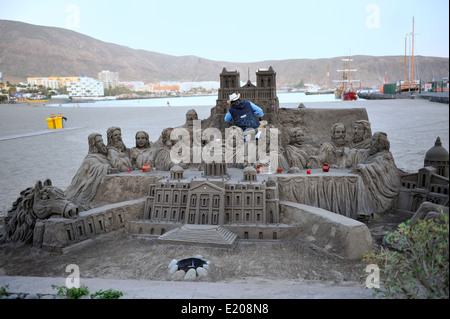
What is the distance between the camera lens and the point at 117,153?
679 inches

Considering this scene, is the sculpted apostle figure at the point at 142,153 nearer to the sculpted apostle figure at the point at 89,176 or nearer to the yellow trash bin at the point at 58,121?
the sculpted apostle figure at the point at 89,176

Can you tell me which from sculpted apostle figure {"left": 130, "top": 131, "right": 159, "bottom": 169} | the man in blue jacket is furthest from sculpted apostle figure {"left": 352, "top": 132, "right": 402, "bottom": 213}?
sculpted apostle figure {"left": 130, "top": 131, "right": 159, "bottom": 169}

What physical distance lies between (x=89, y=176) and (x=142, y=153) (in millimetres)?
2514

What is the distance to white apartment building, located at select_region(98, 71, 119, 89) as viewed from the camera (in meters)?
54.6

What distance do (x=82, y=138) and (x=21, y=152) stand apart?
22.3 feet

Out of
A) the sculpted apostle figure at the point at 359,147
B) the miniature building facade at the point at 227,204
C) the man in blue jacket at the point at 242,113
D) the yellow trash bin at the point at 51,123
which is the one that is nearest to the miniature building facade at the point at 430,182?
the sculpted apostle figure at the point at 359,147

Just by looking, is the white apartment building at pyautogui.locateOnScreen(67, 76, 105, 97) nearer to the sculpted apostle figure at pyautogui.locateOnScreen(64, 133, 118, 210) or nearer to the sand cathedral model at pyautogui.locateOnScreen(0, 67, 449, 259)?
the sculpted apostle figure at pyautogui.locateOnScreen(64, 133, 118, 210)

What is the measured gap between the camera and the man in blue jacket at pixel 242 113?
61.6 ft

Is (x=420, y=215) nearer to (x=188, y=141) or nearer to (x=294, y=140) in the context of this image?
(x=294, y=140)

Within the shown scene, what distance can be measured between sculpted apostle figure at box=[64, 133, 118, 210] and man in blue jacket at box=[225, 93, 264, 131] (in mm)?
5943

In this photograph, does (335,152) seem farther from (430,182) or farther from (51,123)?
(51,123)

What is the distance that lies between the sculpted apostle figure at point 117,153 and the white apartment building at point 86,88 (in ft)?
114

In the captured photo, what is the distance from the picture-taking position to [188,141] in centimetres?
1911
